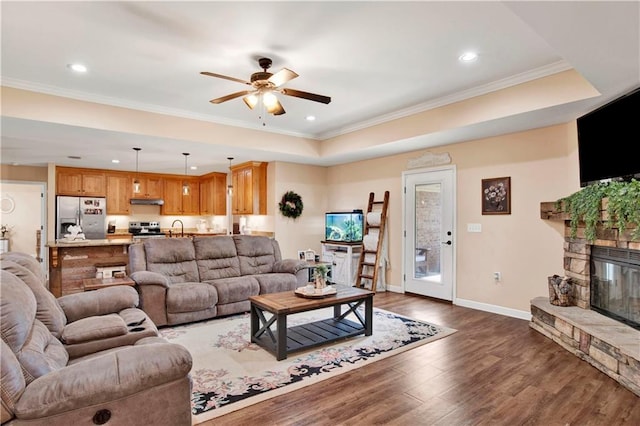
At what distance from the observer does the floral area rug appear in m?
2.52

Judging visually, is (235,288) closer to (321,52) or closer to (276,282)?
(276,282)

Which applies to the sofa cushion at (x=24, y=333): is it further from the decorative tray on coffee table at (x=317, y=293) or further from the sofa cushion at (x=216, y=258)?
the sofa cushion at (x=216, y=258)

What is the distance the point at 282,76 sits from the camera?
9.89ft

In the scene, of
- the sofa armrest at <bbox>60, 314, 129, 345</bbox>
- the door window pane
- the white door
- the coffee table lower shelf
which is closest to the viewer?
the sofa armrest at <bbox>60, 314, 129, 345</bbox>

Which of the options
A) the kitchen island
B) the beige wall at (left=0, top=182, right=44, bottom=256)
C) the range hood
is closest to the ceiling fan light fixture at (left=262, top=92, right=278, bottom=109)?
the kitchen island

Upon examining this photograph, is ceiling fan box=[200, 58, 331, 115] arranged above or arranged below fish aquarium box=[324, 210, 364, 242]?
above

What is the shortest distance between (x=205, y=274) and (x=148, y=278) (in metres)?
0.89

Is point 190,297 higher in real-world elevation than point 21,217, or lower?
lower

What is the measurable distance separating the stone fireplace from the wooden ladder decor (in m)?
2.49

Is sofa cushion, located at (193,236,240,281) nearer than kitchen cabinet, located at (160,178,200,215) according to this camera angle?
Yes

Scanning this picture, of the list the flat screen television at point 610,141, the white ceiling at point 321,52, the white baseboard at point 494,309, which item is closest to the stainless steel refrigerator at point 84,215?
the white ceiling at point 321,52

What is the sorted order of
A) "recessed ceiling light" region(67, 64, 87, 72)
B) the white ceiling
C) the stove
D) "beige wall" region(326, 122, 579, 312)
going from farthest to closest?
1. the stove
2. "beige wall" region(326, 122, 579, 312)
3. "recessed ceiling light" region(67, 64, 87, 72)
4. the white ceiling

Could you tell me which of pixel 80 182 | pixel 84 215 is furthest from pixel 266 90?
pixel 80 182

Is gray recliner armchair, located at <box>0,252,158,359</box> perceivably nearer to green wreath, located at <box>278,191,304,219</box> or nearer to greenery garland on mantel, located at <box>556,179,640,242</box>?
greenery garland on mantel, located at <box>556,179,640,242</box>
